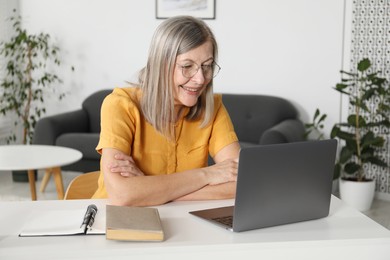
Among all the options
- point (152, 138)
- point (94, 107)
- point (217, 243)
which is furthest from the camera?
point (94, 107)

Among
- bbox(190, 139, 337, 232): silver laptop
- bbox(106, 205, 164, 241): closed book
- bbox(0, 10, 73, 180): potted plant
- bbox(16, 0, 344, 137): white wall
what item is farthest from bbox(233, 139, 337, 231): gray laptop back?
bbox(0, 10, 73, 180): potted plant

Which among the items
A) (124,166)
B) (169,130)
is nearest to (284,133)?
(169,130)

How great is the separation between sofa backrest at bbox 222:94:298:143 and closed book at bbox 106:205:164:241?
3.67m

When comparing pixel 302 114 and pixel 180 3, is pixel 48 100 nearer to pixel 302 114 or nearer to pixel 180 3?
pixel 180 3

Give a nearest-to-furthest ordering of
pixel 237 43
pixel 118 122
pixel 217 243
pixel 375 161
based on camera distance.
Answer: pixel 217 243
pixel 118 122
pixel 375 161
pixel 237 43

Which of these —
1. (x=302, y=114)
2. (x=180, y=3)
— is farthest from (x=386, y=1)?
(x=180, y=3)

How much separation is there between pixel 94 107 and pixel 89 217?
4231mm

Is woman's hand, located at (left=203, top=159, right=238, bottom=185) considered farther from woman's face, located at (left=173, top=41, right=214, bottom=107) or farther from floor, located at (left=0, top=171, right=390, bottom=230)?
floor, located at (left=0, top=171, right=390, bottom=230)

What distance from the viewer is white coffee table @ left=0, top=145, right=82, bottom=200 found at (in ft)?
14.1

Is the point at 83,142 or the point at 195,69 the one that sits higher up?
the point at 195,69

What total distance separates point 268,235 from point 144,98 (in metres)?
0.84

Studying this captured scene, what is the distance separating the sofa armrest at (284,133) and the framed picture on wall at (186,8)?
130 centimetres

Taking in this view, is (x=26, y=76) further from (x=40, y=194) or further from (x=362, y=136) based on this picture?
(x=362, y=136)

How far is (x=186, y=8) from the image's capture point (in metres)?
5.94
